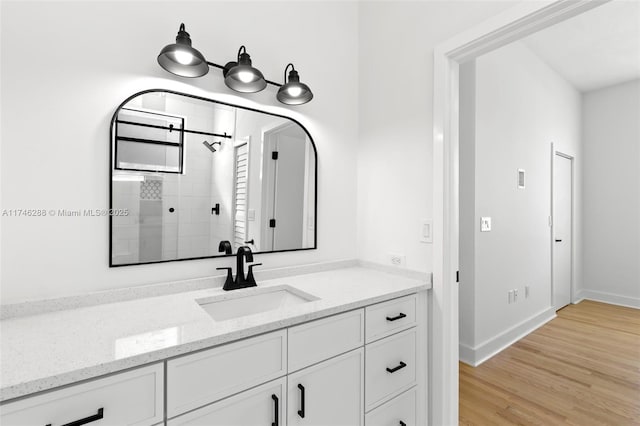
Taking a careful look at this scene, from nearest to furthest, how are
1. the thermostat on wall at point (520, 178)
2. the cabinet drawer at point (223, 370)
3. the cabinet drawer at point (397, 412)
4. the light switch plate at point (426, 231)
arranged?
the cabinet drawer at point (223, 370)
the cabinet drawer at point (397, 412)
the light switch plate at point (426, 231)
the thermostat on wall at point (520, 178)

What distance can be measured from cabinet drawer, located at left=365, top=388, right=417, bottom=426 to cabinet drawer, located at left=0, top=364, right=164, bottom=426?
3.06 feet

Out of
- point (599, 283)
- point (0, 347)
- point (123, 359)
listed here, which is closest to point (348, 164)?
point (123, 359)

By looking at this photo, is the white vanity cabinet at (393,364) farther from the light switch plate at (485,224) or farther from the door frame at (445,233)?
the light switch plate at (485,224)

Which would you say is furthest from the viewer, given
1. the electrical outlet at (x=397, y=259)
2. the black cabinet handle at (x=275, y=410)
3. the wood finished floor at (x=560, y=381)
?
the wood finished floor at (x=560, y=381)

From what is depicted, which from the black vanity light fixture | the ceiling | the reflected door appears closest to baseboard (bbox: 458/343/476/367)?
the reflected door

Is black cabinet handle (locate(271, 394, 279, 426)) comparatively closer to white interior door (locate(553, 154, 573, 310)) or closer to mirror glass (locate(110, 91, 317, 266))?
mirror glass (locate(110, 91, 317, 266))

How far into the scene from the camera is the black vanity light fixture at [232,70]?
52.8 inches

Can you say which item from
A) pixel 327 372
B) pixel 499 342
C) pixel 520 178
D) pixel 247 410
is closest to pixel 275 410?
pixel 247 410

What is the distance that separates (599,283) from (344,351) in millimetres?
4942

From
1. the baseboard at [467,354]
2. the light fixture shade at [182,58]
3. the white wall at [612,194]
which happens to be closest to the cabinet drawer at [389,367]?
the baseboard at [467,354]

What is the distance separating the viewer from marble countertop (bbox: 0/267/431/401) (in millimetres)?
793

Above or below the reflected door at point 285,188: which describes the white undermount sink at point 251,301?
below

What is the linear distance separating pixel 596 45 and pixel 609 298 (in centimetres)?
328

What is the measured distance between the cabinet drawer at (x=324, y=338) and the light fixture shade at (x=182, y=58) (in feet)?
3.95
